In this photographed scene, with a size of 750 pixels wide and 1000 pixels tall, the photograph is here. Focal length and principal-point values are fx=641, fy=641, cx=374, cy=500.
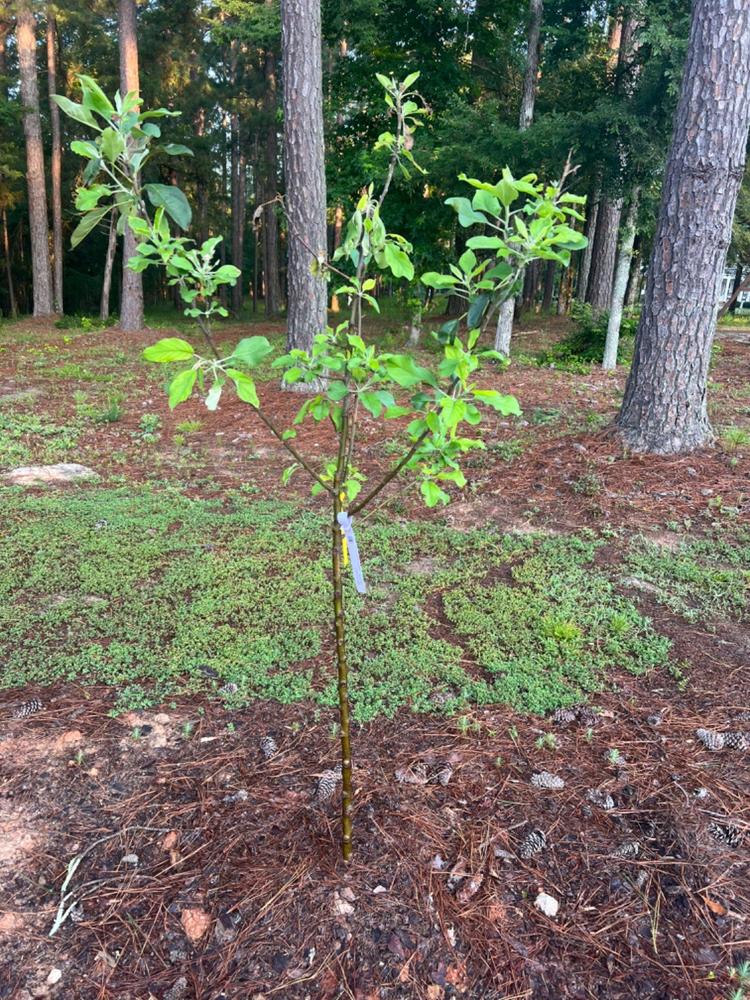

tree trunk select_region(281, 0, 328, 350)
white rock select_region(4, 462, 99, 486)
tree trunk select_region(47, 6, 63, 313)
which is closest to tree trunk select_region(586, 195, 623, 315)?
tree trunk select_region(281, 0, 328, 350)

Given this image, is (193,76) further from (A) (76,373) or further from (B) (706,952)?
(B) (706,952)

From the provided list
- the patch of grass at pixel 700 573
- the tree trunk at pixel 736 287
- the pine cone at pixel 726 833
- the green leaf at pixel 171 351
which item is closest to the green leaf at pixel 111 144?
the green leaf at pixel 171 351

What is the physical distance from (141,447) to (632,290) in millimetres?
19238

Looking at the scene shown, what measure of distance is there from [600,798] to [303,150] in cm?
687

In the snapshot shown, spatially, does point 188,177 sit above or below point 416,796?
above

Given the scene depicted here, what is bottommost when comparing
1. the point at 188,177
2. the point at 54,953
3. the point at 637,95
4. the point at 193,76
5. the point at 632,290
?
the point at 54,953

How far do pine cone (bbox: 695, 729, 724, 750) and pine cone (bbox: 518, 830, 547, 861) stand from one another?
768 millimetres

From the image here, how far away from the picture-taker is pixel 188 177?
814 inches

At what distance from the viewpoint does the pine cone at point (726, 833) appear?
6.26ft

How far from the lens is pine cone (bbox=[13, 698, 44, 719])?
2.37m

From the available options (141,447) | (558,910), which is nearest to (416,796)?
(558,910)

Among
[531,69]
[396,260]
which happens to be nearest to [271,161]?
[531,69]

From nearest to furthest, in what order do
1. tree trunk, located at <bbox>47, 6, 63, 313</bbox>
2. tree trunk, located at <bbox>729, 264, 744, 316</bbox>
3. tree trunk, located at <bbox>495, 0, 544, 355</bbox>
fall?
1. tree trunk, located at <bbox>495, 0, 544, 355</bbox>
2. tree trunk, located at <bbox>729, 264, 744, 316</bbox>
3. tree trunk, located at <bbox>47, 6, 63, 313</bbox>

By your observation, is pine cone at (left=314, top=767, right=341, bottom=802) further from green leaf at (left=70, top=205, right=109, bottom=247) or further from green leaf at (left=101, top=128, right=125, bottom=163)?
green leaf at (left=101, top=128, right=125, bottom=163)
